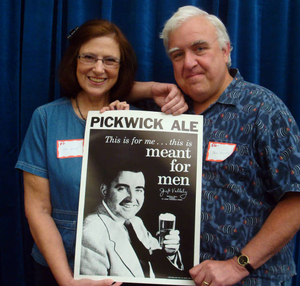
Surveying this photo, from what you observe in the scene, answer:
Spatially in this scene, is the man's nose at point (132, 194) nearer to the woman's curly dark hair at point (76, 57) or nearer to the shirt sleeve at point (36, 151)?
the shirt sleeve at point (36, 151)

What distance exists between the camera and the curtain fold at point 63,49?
5.16 feet

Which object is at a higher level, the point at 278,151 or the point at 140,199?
the point at 278,151

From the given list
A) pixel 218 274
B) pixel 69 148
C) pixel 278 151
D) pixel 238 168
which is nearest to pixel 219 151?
pixel 238 168

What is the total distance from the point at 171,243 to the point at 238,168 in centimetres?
38

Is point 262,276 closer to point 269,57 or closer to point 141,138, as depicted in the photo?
point 141,138

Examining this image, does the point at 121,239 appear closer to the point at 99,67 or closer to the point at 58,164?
the point at 58,164

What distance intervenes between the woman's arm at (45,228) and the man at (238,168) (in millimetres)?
501

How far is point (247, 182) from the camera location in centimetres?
109

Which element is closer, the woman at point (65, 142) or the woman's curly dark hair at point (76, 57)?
the woman at point (65, 142)

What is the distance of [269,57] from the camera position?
1613 mm

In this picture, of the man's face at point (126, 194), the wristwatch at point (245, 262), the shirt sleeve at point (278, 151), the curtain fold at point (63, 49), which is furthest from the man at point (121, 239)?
the curtain fold at point (63, 49)

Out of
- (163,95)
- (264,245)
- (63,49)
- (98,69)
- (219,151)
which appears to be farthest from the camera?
(63,49)

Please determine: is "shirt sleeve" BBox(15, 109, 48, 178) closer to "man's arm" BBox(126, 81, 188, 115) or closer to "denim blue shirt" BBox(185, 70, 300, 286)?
"man's arm" BBox(126, 81, 188, 115)

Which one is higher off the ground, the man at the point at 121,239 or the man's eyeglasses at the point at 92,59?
the man's eyeglasses at the point at 92,59
